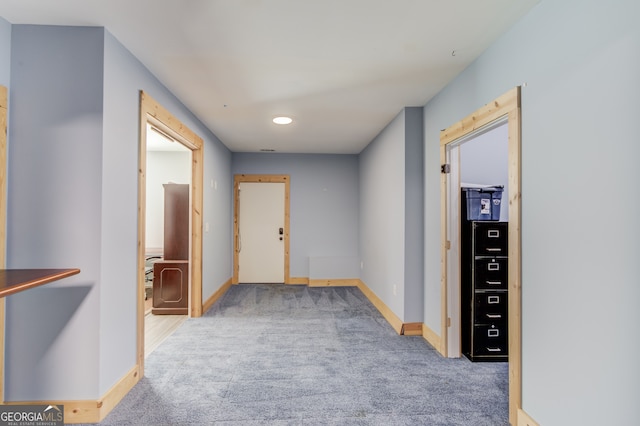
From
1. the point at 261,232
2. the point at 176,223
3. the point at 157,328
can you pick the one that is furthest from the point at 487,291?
the point at 261,232

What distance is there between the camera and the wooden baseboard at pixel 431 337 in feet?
9.73

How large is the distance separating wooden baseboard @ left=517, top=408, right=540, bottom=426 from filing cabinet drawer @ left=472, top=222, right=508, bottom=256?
126cm

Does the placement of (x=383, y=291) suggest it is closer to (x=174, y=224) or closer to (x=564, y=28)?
(x=174, y=224)

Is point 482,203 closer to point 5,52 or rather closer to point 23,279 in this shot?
point 23,279

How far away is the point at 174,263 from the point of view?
13.0 feet

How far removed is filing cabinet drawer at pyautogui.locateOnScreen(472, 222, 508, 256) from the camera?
9.14 feet

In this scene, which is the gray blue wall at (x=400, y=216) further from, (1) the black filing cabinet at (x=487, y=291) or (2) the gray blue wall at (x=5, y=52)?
(2) the gray blue wall at (x=5, y=52)

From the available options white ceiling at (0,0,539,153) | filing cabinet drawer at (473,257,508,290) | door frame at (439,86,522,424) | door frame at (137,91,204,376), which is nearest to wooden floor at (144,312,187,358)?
door frame at (137,91,204,376)

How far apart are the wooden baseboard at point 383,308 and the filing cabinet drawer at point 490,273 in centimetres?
96

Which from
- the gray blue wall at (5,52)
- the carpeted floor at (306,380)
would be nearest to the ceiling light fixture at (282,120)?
the gray blue wall at (5,52)

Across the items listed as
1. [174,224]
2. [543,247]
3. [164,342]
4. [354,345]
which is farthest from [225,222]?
[543,247]

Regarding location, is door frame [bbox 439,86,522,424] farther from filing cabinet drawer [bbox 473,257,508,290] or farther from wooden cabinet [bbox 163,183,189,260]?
wooden cabinet [bbox 163,183,189,260]

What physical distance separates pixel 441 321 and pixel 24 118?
3.40 meters

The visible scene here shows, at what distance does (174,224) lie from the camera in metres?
4.01
